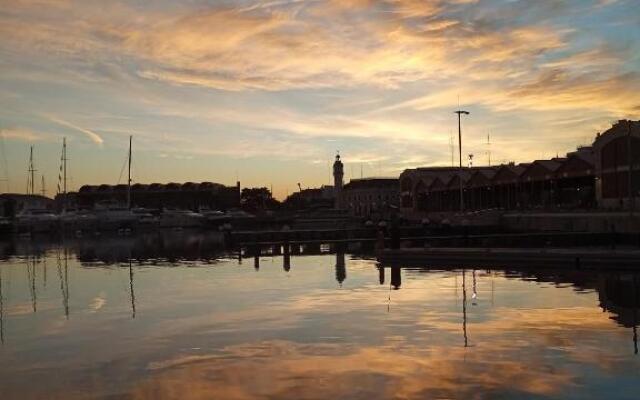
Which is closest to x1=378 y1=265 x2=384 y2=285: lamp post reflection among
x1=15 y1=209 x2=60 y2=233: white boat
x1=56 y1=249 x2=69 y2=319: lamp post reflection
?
x1=56 y1=249 x2=69 y2=319: lamp post reflection

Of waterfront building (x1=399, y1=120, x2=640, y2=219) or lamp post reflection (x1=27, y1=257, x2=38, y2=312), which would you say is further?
waterfront building (x1=399, y1=120, x2=640, y2=219)

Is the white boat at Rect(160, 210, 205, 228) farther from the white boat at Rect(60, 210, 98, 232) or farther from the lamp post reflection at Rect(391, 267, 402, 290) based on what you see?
the lamp post reflection at Rect(391, 267, 402, 290)

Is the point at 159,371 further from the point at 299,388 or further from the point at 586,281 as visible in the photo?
the point at 586,281

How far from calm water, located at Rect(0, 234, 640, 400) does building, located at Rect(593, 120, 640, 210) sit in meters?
42.6

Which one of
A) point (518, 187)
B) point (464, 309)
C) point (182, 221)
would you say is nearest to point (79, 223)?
point (182, 221)

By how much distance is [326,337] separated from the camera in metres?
21.5

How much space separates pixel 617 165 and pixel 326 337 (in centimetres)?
6794

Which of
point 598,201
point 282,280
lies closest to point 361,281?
point 282,280

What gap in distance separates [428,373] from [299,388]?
3.36 meters

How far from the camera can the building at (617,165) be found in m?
75.2

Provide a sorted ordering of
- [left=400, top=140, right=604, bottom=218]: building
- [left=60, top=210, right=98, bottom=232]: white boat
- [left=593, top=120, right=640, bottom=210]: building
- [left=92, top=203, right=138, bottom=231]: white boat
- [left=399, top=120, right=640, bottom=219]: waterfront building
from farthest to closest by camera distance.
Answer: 1. [left=60, top=210, right=98, bottom=232]: white boat
2. [left=92, top=203, right=138, bottom=231]: white boat
3. [left=400, top=140, right=604, bottom=218]: building
4. [left=399, top=120, right=640, bottom=219]: waterfront building
5. [left=593, top=120, right=640, bottom=210]: building

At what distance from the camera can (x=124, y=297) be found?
32.5m

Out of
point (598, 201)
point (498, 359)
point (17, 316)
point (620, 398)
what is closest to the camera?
point (620, 398)

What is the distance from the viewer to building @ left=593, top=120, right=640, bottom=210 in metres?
75.2
